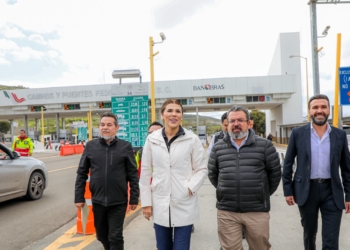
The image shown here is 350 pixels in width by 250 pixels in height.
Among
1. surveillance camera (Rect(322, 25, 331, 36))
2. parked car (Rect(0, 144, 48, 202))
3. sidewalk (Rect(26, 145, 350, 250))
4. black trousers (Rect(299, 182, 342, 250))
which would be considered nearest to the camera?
black trousers (Rect(299, 182, 342, 250))

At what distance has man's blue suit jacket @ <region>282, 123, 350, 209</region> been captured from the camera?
2.86 meters

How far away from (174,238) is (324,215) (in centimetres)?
159

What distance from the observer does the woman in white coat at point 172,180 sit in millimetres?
2551

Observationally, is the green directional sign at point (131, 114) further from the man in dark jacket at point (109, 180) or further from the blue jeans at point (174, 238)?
the blue jeans at point (174, 238)

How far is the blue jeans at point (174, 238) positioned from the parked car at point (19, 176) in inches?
189

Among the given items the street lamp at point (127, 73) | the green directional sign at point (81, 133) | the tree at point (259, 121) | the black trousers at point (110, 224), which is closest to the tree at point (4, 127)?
the green directional sign at point (81, 133)

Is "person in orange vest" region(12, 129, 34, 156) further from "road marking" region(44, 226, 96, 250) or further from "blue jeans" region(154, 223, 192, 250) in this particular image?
"blue jeans" region(154, 223, 192, 250)

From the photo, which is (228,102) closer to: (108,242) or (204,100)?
(204,100)

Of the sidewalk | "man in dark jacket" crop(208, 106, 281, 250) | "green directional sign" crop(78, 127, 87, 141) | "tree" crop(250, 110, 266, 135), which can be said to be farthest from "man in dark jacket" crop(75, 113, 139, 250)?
"tree" crop(250, 110, 266, 135)

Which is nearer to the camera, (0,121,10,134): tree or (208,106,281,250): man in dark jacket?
(208,106,281,250): man in dark jacket

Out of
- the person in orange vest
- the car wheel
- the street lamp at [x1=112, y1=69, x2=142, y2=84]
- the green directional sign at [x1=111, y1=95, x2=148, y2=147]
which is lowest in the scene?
the car wheel

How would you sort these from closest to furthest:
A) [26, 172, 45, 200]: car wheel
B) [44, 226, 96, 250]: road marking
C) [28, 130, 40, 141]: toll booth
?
[44, 226, 96, 250]: road marking < [26, 172, 45, 200]: car wheel < [28, 130, 40, 141]: toll booth

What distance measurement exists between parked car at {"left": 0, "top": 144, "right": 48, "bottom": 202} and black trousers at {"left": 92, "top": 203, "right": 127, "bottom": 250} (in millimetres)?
3974

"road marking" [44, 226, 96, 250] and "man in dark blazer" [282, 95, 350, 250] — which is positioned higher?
"man in dark blazer" [282, 95, 350, 250]
